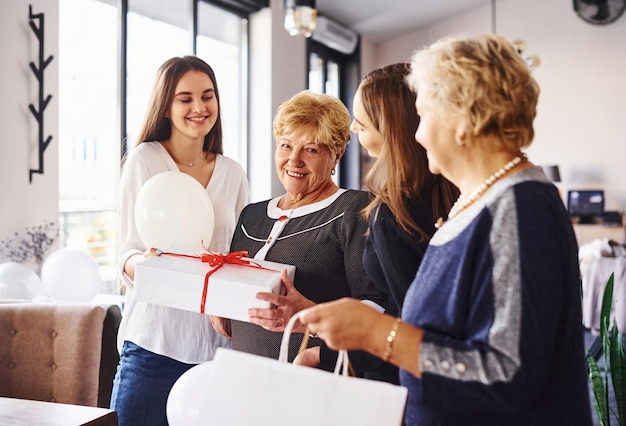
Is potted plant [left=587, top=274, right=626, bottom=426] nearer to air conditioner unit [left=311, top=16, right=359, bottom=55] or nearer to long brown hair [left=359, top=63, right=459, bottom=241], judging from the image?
long brown hair [left=359, top=63, right=459, bottom=241]

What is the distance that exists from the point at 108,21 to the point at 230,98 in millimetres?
1675

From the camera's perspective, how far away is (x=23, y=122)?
3.42m

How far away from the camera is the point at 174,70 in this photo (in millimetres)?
1797

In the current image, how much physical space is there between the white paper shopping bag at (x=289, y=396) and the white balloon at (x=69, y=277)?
7.75 feet

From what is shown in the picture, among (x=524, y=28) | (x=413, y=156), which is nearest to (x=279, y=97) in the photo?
(x=524, y=28)

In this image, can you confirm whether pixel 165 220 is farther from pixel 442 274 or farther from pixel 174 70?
pixel 442 274

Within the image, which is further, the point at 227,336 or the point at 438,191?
the point at 227,336

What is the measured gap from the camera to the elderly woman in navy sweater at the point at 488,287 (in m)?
0.85

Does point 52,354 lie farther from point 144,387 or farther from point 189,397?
point 189,397

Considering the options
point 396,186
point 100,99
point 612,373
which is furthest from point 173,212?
point 100,99

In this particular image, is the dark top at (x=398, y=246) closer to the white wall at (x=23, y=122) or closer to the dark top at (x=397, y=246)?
the dark top at (x=397, y=246)

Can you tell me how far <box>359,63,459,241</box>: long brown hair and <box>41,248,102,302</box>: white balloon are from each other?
7.41ft

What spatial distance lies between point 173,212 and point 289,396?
88 centimetres

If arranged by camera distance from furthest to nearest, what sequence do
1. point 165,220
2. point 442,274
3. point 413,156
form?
1. point 165,220
2. point 413,156
3. point 442,274
